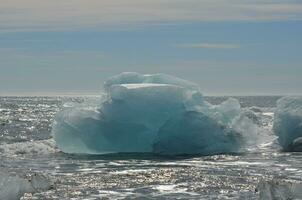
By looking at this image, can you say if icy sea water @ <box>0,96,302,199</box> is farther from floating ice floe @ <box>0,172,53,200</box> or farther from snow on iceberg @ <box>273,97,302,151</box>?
snow on iceberg @ <box>273,97,302,151</box>

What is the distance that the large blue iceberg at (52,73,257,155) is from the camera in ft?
107

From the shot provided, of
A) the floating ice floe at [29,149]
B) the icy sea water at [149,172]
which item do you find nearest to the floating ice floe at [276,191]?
the icy sea water at [149,172]

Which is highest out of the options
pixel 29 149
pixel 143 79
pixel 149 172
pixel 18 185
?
pixel 143 79

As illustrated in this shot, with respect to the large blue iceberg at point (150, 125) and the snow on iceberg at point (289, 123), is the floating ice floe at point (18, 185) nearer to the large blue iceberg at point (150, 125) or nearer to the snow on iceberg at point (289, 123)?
the large blue iceberg at point (150, 125)

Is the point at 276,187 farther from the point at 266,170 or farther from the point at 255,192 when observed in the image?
the point at 266,170

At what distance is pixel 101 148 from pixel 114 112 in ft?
6.51

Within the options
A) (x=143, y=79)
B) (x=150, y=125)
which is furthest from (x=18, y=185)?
(x=143, y=79)

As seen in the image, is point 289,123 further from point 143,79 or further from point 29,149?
point 29,149

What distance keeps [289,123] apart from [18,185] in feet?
61.8

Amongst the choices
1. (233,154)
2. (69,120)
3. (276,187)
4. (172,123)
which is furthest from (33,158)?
(276,187)

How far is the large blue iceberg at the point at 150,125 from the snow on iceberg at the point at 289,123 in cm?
226

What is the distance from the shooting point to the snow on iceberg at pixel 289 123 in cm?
3478

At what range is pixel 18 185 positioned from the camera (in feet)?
63.8

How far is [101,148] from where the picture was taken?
3347 centimetres
